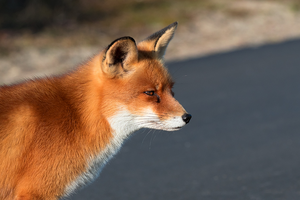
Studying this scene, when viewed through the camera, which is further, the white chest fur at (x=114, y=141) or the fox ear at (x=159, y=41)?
the fox ear at (x=159, y=41)

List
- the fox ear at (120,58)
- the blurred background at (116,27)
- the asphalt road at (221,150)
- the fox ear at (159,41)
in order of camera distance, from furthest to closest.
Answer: the blurred background at (116,27)
the asphalt road at (221,150)
the fox ear at (159,41)
the fox ear at (120,58)

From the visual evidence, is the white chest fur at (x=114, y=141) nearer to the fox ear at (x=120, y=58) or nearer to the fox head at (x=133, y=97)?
the fox head at (x=133, y=97)

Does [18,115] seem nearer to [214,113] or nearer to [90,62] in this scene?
[90,62]

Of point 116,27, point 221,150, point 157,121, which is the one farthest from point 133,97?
point 116,27

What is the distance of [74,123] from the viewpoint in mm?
3818

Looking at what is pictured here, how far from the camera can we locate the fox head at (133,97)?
3838 millimetres

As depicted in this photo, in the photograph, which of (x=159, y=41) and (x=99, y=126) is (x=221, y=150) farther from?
(x=99, y=126)

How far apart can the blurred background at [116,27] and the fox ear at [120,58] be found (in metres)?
7.28

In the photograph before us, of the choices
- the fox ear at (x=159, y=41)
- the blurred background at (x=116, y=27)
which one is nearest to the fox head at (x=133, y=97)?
the fox ear at (x=159, y=41)

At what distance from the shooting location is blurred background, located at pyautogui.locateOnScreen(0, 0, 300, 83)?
12500mm

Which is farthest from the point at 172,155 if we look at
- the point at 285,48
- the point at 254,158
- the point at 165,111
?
the point at 285,48

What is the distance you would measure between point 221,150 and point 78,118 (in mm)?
3299

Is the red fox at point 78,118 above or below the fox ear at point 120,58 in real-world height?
below

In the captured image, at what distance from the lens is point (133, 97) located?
3857 mm
